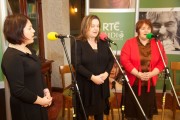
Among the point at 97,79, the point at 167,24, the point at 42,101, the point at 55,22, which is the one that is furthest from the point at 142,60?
the point at 55,22

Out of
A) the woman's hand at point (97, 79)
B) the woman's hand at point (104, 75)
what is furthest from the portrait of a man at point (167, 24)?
the woman's hand at point (97, 79)

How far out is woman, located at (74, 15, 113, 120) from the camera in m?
2.15

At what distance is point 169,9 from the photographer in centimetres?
370

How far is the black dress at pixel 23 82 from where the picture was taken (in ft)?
5.27

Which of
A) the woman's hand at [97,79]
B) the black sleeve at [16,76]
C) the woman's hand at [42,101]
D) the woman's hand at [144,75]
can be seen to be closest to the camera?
the black sleeve at [16,76]

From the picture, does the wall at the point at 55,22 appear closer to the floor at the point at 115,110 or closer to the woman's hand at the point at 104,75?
the floor at the point at 115,110

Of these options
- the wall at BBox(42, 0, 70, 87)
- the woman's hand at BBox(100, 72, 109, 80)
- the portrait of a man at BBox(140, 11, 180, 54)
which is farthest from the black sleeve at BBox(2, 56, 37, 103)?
the portrait of a man at BBox(140, 11, 180, 54)

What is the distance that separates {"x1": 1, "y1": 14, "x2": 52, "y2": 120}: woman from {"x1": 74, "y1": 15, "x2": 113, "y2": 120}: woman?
494mm

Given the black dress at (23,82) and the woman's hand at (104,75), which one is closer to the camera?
the black dress at (23,82)

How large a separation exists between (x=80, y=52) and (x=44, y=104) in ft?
2.17

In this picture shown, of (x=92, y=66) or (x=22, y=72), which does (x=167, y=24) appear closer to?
(x=92, y=66)

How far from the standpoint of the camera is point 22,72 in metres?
1.62

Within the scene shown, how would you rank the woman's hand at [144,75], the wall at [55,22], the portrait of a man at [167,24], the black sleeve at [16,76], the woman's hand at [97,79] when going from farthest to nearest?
the wall at [55,22]
the portrait of a man at [167,24]
the woman's hand at [144,75]
the woman's hand at [97,79]
the black sleeve at [16,76]

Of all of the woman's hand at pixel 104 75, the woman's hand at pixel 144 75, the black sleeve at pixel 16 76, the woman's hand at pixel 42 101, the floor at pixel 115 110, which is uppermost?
the black sleeve at pixel 16 76
